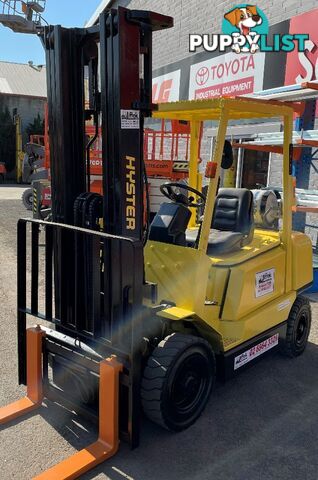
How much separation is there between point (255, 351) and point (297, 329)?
2.88 ft

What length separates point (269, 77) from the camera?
9438 millimetres

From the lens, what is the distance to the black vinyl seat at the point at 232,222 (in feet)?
12.8

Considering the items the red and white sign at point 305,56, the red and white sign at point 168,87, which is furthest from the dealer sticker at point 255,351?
the red and white sign at point 168,87

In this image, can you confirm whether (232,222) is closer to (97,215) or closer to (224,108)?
(224,108)

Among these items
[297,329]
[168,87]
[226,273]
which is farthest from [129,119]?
[168,87]

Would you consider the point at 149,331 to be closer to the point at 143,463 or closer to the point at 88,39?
the point at 143,463

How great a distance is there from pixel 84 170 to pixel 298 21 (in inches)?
280

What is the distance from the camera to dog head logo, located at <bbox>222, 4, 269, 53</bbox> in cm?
957

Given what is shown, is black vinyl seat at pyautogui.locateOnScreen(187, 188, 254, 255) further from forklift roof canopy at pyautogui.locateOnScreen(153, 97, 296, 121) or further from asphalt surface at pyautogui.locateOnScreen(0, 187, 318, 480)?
asphalt surface at pyautogui.locateOnScreen(0, 187, 318, 480)

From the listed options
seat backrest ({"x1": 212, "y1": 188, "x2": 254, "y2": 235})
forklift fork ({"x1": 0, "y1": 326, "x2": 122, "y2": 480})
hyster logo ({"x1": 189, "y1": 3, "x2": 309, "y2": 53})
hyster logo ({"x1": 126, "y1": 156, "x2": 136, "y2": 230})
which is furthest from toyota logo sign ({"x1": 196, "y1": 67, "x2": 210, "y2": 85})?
forklift fork ({"x1": 0, "y1": 326, "x2": 122, "y2": 480})

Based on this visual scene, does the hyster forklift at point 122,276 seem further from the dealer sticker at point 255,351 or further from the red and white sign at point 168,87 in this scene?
the red and white sign at point 168,87

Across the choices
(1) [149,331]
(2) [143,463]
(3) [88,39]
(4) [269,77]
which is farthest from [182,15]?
(2) [143,463]

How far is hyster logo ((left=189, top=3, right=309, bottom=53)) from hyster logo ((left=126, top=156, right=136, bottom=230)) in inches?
272

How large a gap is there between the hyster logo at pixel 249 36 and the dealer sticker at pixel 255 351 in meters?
6.47
